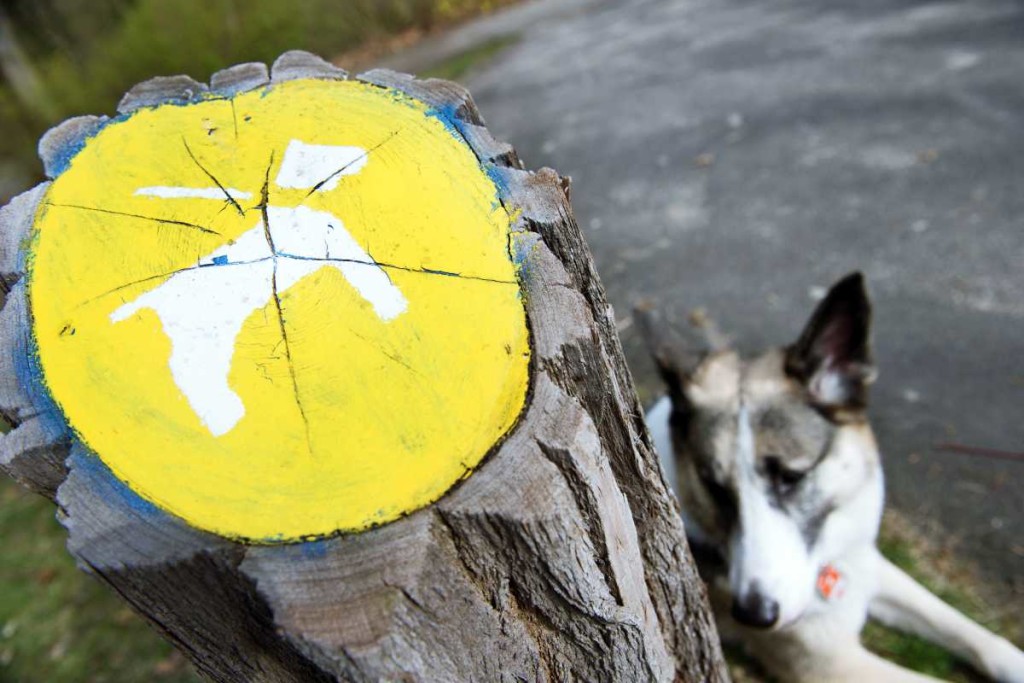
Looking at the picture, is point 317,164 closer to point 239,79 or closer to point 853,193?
point 239,79

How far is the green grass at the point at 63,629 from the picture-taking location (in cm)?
312

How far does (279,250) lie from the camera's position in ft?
3.70

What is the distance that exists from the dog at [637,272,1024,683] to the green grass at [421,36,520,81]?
8135 mm

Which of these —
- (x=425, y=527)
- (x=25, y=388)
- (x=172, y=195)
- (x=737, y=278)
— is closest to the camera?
(x=425, y=527)

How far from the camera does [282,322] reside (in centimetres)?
107

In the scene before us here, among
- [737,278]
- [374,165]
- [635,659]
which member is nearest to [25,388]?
[374,165]

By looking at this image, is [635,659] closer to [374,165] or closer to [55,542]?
[374,165]

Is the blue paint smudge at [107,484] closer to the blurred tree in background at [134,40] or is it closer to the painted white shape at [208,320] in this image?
the painted white shape at [208,320]

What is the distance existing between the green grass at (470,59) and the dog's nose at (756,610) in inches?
339

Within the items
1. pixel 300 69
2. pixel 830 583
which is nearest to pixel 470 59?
pixel 830 583

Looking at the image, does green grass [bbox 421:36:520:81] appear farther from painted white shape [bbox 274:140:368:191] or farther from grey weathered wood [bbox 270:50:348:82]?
painted white shape [bbox 274:140:368:191]

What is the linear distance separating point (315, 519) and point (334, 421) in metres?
0.14

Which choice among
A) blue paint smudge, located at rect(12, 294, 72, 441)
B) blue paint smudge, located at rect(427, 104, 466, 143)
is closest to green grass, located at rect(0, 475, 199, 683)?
blue paint smudge, located at rect(12, 294, 72, 441)

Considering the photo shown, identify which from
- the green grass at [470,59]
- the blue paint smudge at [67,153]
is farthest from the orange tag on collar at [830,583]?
the green grass at [470,59]
